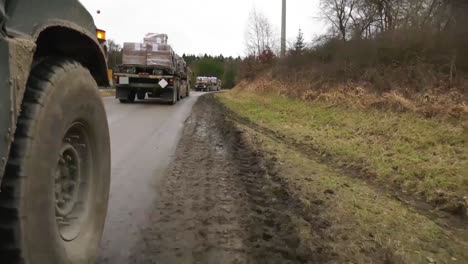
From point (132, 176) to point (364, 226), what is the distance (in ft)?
10.2

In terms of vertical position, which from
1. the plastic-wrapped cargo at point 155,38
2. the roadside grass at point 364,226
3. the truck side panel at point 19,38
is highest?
the plastic-wrapped cargo at point 155,38

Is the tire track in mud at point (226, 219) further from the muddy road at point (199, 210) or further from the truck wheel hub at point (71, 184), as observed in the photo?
the truck wheel hub at point (71, 184)

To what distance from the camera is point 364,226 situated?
4.18m

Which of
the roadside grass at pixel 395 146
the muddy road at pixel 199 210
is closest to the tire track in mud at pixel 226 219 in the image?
the muddy road at pixel 199 210

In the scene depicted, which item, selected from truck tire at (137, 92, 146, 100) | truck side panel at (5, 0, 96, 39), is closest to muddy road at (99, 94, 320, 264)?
truck side panel at (5, 0, 96, 39)

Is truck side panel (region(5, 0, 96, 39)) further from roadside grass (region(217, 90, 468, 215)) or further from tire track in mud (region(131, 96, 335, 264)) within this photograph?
roadside grass (region(217, 90, 468, 215))

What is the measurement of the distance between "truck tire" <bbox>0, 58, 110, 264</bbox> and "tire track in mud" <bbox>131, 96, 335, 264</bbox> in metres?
0.84

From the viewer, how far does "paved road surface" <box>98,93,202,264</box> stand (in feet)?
12.0

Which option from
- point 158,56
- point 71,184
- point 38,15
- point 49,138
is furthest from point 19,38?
point 158,56

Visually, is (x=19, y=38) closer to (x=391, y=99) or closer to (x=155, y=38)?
(x=391, y=99)

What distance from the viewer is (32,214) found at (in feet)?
6.04

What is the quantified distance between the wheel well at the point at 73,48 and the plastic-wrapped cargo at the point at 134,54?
18242mm

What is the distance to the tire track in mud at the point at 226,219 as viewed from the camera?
346cm

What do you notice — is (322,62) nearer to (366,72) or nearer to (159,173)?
(366,72)
